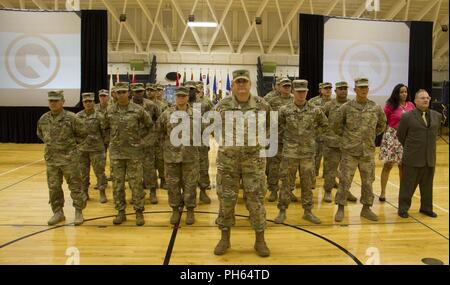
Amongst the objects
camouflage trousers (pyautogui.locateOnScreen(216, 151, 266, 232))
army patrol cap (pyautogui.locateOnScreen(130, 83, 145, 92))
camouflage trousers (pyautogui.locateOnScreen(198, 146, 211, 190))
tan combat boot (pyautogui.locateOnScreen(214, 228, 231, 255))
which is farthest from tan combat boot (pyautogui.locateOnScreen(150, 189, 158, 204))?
camouflage trousers (pyautogui.locateOnScreen(216, 151, 266, 232))

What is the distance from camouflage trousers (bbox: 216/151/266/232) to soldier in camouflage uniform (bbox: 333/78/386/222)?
146 centimetres

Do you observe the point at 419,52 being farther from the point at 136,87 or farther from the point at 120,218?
the point at 120,218

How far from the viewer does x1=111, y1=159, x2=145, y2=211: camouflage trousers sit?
4543 millimetres

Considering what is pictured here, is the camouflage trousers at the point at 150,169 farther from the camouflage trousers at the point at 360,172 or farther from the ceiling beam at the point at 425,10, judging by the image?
the ceiling beam at the point at 425,10

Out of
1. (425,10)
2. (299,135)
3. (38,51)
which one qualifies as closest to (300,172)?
(299,135)

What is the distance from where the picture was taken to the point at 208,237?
4.27 meters

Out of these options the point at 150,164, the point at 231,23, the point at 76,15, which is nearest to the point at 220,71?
the point at 231,23

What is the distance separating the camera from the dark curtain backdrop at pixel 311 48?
9281 mm

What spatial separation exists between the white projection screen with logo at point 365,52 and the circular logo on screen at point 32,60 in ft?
20.0

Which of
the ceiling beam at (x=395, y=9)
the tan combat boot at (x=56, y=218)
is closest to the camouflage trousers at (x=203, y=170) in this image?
the tan combat boot at (x=56, y=218)
